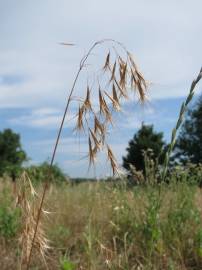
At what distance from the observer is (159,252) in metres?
4.06

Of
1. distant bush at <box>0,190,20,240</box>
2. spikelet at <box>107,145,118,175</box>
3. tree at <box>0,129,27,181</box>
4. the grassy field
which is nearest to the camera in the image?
spikelet at <box>107,145,118,175</box>

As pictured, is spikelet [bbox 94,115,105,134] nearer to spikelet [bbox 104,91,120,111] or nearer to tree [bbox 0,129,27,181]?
spikelet [bbox 104,91,120,111]

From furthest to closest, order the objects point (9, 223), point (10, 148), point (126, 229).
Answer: point (10, 148) → point (9, 223) → point (126, 229)

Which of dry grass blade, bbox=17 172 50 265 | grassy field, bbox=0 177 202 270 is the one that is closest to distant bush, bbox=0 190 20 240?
grassy field, bbox=0 177 202 270

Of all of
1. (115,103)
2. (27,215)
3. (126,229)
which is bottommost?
(126,229)

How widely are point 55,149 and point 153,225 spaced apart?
265 centimetres

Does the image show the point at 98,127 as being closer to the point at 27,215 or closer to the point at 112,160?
the point at 112,160

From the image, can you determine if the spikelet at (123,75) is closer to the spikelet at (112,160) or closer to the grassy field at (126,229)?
the spikelet at (112,160)

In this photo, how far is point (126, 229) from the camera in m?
4.78

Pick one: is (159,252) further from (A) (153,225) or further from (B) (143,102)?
(B) (143,102)

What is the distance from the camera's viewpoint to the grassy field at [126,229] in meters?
4.11

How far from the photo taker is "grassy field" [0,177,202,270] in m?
4.11

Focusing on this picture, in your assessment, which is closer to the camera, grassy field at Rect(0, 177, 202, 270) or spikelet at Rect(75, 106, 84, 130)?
spikelet at Rect(75, 106, 84, 130)

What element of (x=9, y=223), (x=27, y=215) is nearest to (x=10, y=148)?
(x=9, y=223)
